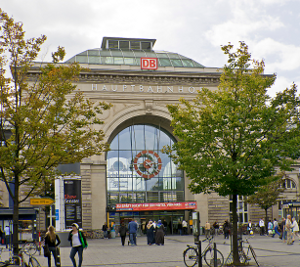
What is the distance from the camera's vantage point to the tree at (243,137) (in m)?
17.2

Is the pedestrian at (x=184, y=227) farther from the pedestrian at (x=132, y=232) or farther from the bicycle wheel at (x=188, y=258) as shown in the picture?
the bicycle wheel at (x=188, y=258)

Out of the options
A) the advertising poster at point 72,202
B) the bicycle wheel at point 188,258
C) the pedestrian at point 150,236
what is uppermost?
the advertising poster at point 72,202

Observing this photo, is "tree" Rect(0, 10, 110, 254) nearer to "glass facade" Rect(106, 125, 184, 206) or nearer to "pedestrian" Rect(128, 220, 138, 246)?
"pedestrian" Rect(128, 220, 138, 246)

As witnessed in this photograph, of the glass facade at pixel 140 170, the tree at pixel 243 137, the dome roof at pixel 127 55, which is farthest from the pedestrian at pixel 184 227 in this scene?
the tree at pixel 243 137

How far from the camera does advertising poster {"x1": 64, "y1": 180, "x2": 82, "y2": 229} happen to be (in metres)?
28.6

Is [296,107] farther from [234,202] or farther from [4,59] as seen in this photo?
[4,59]

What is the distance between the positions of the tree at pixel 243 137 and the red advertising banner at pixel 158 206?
27.3 m

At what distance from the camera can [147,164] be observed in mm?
47969

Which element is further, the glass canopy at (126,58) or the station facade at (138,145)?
the glass canopy at (126,58)

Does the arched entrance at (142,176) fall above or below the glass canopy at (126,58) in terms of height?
below

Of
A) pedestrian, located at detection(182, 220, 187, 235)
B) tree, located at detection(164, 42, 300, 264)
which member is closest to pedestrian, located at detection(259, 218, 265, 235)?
pedestrian, located at detection(182, 220, 187, 235)

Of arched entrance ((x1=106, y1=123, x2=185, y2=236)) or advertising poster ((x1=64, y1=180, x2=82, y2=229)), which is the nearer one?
advertising poster ((x1=64, y1=180, x2=82, y2=229))

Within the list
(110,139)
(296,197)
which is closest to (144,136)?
(110,139)

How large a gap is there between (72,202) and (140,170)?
64.6ft
